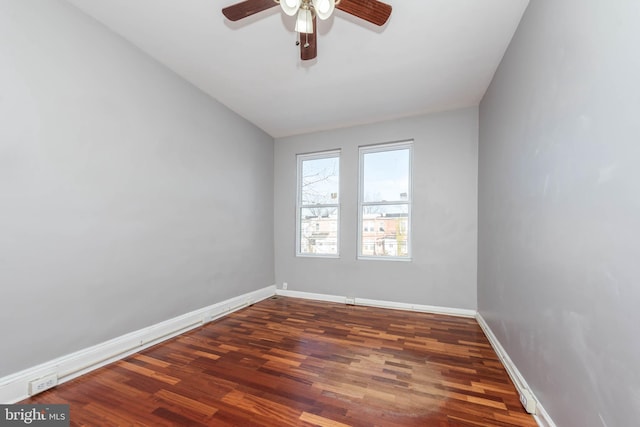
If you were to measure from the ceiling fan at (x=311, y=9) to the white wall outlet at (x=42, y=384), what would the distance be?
2.79 metres

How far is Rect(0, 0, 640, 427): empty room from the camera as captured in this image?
1.25 meters

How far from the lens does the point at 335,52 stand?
2508 mm

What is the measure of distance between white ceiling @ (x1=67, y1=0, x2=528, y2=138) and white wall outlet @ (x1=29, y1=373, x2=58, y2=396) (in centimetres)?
277

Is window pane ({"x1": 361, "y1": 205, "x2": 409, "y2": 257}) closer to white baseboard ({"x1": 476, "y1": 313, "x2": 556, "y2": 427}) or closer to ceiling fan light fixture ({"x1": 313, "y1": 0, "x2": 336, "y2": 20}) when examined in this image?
white baseboard ({"x1": 476, "y1": 313, "x2": 556, "y2": 427})

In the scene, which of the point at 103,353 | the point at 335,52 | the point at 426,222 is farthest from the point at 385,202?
the point at 103,353

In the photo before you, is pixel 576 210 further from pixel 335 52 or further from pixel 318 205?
pixel 318 205

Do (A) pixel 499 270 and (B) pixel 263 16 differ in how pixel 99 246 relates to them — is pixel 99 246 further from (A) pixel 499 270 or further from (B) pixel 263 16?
(A) pixel 499 270

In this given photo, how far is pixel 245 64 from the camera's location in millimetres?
2721

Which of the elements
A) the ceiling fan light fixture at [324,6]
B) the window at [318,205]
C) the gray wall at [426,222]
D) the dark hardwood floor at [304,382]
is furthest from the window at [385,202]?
the ceiling fan light fixture at [324,6]

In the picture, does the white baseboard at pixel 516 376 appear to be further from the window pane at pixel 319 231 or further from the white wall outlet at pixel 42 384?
the white wall outlet at pixel 42 384

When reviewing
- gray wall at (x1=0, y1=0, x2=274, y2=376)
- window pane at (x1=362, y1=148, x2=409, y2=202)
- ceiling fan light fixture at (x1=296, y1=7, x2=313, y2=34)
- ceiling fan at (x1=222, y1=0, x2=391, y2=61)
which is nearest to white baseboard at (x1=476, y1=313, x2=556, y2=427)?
window pane at (x1=362, y1=148, x2=409, y2=202)

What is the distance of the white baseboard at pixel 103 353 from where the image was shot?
1.72 meters

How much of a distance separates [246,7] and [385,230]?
3173mm

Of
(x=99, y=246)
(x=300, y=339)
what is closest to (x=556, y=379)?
(x=300, y=339)
